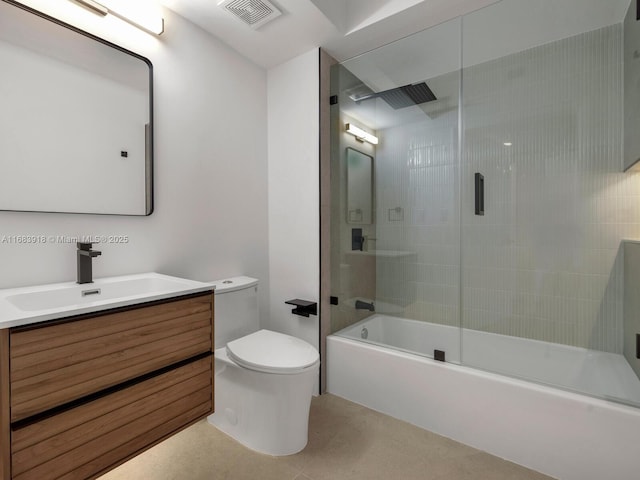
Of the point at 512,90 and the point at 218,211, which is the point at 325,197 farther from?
the point at 512,90

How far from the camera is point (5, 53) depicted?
4.05 feet

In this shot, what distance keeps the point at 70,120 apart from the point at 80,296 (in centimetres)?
78

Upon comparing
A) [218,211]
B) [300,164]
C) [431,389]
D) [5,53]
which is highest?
[5,53]

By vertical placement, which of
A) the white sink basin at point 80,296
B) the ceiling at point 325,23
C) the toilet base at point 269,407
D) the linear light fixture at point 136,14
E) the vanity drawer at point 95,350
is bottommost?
the toilet base at point 269,407

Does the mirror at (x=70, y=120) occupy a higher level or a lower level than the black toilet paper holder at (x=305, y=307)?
higher

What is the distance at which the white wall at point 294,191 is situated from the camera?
218 cm

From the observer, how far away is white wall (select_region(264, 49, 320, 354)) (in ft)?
7.16

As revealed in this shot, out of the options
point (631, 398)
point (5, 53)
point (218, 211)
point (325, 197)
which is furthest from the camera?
point (325, 197)

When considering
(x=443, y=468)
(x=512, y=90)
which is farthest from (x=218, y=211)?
(x=512, y=90)

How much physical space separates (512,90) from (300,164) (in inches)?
56.0

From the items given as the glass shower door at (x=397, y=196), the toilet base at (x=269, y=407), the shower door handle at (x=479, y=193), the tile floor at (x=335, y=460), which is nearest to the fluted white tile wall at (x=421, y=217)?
the glass shower door at (x=397, y=196)

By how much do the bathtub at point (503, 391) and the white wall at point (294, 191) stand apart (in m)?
0.42

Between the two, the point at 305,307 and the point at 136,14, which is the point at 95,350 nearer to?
the point at 305,307

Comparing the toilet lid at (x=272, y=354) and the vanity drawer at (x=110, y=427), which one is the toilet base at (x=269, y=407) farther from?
the vanity drawer at (x=110, y=427)
